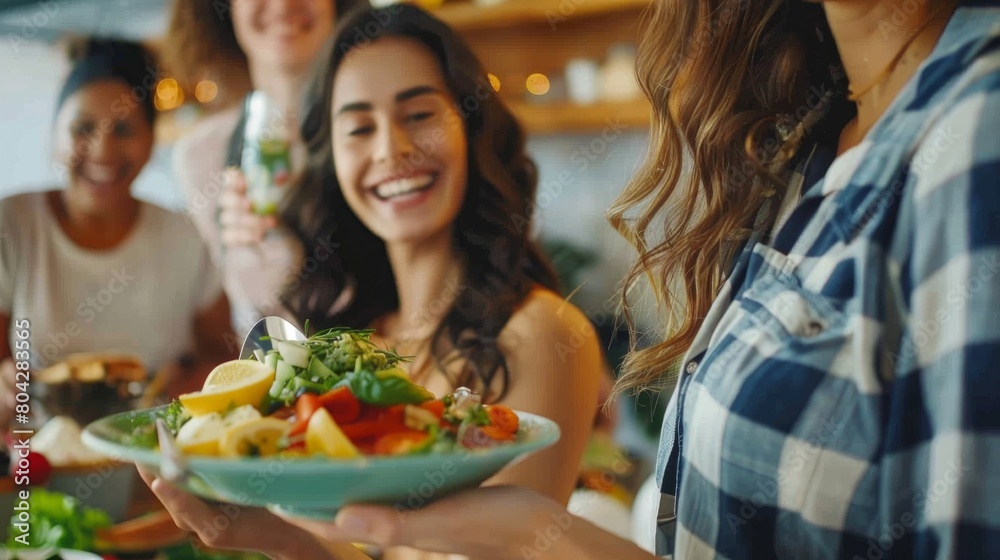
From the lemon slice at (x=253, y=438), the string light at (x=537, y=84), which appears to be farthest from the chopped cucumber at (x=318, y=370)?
the string light at (x=537, y=84)

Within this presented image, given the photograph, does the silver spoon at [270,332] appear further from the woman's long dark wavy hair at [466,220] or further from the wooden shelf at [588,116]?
the wooden shelf at [588,116]

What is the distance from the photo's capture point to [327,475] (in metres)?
0.61

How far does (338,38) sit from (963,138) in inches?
41.7

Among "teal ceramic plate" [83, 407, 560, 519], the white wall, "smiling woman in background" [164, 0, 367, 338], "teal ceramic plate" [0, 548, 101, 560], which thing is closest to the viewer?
"teal ceramic plate" [83, 407, 560, 519]

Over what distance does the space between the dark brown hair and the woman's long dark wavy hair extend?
13.4 inches

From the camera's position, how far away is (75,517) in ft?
5.20

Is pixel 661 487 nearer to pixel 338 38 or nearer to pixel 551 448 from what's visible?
pixel 551 448

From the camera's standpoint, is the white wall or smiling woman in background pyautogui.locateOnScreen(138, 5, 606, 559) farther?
the white wall

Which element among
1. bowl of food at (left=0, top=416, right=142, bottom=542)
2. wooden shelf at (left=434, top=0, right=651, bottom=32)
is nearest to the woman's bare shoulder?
wooden shelf at (left=434, top=0, right=651, bottom=32)

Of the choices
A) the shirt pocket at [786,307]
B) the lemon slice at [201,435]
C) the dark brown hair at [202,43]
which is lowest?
the lemon slice at [201,435]

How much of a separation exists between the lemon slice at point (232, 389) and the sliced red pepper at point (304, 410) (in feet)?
0.17

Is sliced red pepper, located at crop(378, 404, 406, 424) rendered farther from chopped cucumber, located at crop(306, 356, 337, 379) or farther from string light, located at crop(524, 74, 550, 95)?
string light, located at crop(524, 74, 550, 95)

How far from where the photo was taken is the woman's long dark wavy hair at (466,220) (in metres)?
1.38

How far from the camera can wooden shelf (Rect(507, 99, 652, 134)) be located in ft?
6.43
